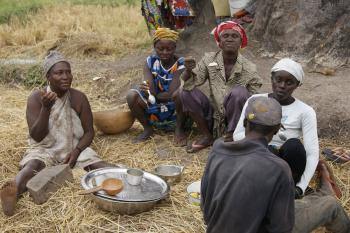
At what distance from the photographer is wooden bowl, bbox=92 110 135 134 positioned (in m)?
4.80

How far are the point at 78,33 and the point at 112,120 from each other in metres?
4.83

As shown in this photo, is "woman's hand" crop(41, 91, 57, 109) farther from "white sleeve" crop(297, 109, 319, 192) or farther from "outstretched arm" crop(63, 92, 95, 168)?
"white sleeve" crop(297, 109, 319, 192)

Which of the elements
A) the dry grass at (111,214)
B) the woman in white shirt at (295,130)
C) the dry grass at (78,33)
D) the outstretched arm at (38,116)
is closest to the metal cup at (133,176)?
the dry grass at (111,214)

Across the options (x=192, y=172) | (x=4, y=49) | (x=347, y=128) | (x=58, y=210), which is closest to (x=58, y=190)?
(x=58, y=210)

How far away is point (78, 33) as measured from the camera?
9.15 m

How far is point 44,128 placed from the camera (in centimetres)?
393

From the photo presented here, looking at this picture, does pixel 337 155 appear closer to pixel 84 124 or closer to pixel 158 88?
pixel 158 88

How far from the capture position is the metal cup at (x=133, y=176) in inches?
→ 136

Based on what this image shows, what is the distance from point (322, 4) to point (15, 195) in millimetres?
4166

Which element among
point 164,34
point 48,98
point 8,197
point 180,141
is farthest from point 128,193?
point 164,34

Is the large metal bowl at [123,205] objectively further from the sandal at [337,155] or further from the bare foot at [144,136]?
the sandal at [337,155]

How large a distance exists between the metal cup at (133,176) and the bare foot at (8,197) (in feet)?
2.68

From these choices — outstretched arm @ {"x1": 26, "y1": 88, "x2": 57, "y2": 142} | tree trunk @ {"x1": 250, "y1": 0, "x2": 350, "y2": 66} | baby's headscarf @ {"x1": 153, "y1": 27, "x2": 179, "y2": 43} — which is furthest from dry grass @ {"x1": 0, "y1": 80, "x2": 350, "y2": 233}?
tree trunk @ {"x1": 250, "y1": 0, "x2": 350, "y2": 66}

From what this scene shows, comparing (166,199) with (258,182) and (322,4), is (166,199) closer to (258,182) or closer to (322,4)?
(258,182)
